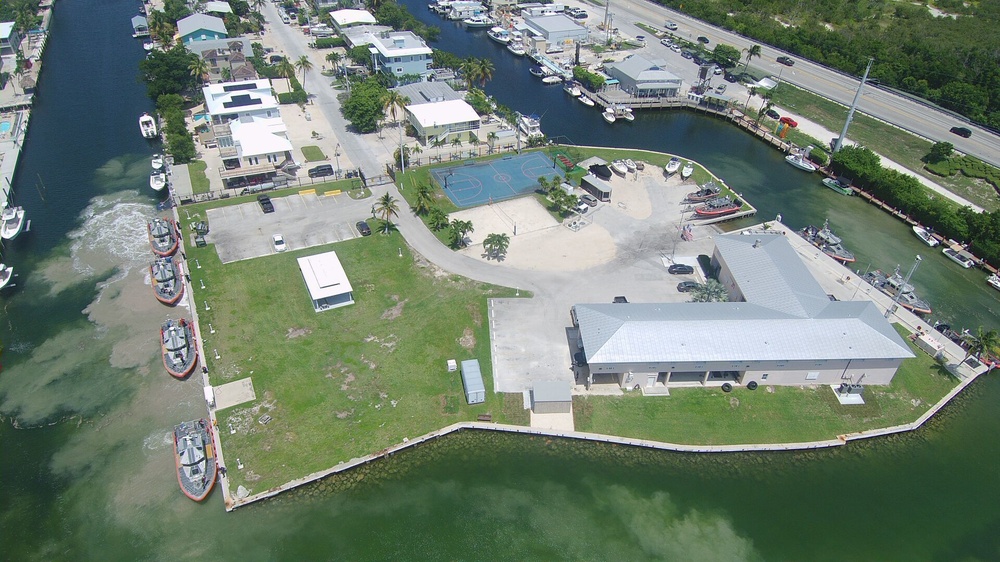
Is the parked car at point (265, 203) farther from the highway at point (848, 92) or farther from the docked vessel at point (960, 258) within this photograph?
the highway at point (848, 92)

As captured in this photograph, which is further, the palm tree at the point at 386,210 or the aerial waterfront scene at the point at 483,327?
the palm tree at the point at 386,210

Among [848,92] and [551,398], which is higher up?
[848,92]

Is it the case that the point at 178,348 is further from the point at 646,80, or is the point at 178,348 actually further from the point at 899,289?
the point at 646,80

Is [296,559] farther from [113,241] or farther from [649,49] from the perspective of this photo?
[649,49]

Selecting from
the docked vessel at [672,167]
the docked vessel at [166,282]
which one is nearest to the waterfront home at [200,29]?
the docked vessel at [166,282]

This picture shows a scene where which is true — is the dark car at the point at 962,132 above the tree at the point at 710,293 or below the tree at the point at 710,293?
above

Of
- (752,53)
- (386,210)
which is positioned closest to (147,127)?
(386,210)

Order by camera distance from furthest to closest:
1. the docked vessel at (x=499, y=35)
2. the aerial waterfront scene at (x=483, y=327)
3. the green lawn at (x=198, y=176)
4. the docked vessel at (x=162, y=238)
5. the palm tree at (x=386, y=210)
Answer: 1. the docked vessel at (x=499, y=35)
2. the green lawn at (x=198, y=176)
3. the palm tree at (x=386, y=210)
4. the docked vessel at (x=162, y=238)
5. the aerial waterfront scene at (x=483, y=327)
